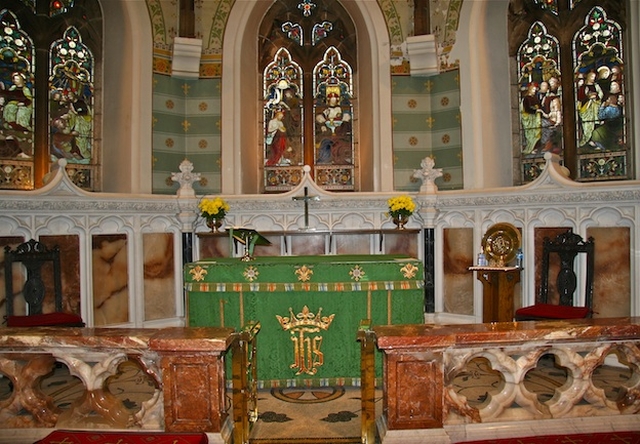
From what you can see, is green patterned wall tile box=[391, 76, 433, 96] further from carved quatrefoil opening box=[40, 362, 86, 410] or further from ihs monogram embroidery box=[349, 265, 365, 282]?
carved quatrefoil opening box=[40, 362, 86, 410]

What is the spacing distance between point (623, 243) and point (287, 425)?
14.0 ft

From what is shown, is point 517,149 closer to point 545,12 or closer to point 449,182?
point 449,182

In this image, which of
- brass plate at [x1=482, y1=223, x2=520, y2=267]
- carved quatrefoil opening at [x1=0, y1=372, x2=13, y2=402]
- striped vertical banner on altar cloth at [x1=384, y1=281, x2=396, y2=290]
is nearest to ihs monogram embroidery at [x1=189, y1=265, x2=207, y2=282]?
striped vertical banner on altar cloth at [x1=384, y1=281, x2=396, y2=290]

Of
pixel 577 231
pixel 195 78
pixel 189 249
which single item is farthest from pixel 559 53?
pixel 189 249

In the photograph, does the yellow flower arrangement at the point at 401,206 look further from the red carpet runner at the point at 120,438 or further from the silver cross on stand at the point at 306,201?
the red carpet runner at the point at 120,438

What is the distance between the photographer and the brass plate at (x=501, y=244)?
6.42 m

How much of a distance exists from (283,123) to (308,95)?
63 cm

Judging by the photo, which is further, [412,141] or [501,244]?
[412,141]

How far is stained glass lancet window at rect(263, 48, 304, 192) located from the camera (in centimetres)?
927

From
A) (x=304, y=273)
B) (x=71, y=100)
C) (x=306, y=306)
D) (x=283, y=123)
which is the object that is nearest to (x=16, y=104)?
(x=71, y=100)

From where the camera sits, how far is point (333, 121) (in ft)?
30.6

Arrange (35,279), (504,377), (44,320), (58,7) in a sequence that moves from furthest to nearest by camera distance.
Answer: (58,7) → (35,279) → (44,320) → (504,377)

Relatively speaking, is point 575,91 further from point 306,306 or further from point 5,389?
point 5,389

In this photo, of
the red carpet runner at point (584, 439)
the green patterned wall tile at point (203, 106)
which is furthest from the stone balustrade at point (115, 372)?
the green patterned wall tile at point (203, 106)
